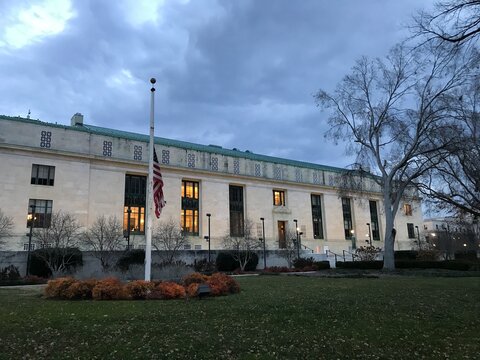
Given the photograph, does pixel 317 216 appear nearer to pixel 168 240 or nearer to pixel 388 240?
pixel 168 240

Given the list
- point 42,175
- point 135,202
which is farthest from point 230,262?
point 42,175

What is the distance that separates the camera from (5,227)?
36281 mm

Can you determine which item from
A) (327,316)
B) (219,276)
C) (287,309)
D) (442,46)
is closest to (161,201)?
(219,276)

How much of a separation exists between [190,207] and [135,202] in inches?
291

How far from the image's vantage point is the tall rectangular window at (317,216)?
63375 millimetres

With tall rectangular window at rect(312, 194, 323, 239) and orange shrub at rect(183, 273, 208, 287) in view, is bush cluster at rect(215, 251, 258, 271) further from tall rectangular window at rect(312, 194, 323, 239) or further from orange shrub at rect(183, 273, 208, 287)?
orange shrub at rect(183, 273, 208, 287)

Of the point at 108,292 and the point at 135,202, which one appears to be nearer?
the point at 108,292

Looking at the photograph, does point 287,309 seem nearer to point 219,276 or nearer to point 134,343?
point 134,343

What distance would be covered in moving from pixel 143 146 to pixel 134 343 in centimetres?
4449

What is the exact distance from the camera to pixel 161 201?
17.4 meters

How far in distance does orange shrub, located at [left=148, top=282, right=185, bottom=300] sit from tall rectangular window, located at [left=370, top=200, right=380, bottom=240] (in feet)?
204

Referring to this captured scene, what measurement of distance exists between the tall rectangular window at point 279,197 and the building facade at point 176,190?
0.52 feet

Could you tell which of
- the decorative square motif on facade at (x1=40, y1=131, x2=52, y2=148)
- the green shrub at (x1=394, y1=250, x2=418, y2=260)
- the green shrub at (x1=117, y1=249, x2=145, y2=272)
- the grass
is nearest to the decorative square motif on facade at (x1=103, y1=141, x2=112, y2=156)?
the decorative square motif on facade at (x1=40, y1=131, x2=52, y2=148)

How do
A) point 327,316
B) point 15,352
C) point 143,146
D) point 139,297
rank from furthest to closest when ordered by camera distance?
point 143,146
point 139,297
point 327,316
point 15,352
